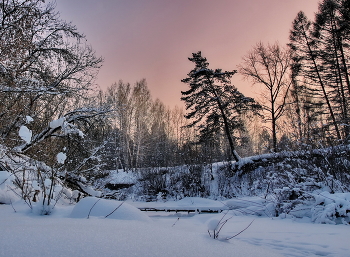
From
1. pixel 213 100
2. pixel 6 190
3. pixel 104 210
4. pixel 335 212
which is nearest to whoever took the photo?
pixel 104 210

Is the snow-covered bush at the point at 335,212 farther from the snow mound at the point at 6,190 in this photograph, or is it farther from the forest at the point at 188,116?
the snow mound at the point at 6,190

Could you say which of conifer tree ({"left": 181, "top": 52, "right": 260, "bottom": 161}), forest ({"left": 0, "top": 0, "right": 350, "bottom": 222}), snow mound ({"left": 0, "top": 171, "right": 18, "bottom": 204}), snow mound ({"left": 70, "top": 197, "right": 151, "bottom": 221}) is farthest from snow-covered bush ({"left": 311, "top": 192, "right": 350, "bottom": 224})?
conifer tree ({"left": 181, "top": 52, "right": 260, "bottom": 161})

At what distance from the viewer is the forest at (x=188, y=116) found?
4.12 metres

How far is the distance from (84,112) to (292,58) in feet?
46.0

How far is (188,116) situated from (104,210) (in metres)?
12.2

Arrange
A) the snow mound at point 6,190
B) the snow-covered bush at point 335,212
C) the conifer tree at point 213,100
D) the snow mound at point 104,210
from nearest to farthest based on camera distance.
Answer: the snow mound at point 104,210 → the snow mound at point 6,190 → the snow-covered bush at point 335,212 → the conifer tree at point 213,100

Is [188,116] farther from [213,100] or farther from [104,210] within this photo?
[104,210]

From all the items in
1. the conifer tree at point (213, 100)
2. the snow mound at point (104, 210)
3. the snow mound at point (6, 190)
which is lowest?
the snow mound at point (104, 210)

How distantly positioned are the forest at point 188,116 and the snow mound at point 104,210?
36 centimetres

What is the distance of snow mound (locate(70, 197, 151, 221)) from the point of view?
85.7 inches

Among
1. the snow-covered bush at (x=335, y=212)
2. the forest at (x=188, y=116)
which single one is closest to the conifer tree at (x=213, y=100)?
the forest at (x=188, y=116)

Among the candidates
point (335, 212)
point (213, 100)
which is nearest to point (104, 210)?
point (335, 212)

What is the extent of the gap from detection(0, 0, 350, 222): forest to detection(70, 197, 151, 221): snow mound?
1.18 ft

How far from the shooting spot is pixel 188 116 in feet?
46.7
